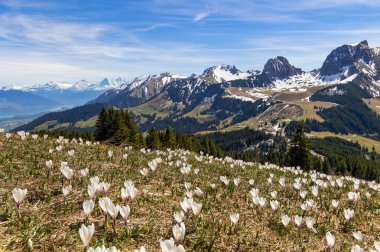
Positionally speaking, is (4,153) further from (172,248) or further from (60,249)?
(172,248)

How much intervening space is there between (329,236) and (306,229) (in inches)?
58.4

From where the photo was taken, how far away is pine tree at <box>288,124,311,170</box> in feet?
250

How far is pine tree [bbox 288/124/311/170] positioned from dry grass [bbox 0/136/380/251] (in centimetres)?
6858

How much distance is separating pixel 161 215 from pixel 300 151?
249 ft

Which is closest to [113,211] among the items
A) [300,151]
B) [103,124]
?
[300,151]

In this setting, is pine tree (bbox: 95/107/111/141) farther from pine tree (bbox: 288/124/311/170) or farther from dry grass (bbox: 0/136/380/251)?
dry grass (bbox: 0/136/380/251)

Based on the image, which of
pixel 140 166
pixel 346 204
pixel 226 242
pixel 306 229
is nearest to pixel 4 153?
pixel 140 166

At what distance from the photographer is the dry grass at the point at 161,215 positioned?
5527 mm

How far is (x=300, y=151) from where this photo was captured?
77750mm

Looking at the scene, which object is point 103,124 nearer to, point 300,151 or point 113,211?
point 300,151

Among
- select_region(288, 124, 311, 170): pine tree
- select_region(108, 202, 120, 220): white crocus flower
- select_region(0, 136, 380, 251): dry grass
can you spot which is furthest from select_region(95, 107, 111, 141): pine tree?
select_region(108, 202, 120, 220): white crocus flower

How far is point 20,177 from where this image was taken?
857 centimetres

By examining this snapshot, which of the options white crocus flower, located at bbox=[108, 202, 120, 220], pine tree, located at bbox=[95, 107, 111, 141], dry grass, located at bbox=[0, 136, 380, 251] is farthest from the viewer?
pine tree, located at bbox=[95, 107, 111, 141]

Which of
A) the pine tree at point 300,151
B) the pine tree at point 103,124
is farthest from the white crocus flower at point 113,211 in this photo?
the pine tree at point 103,124
